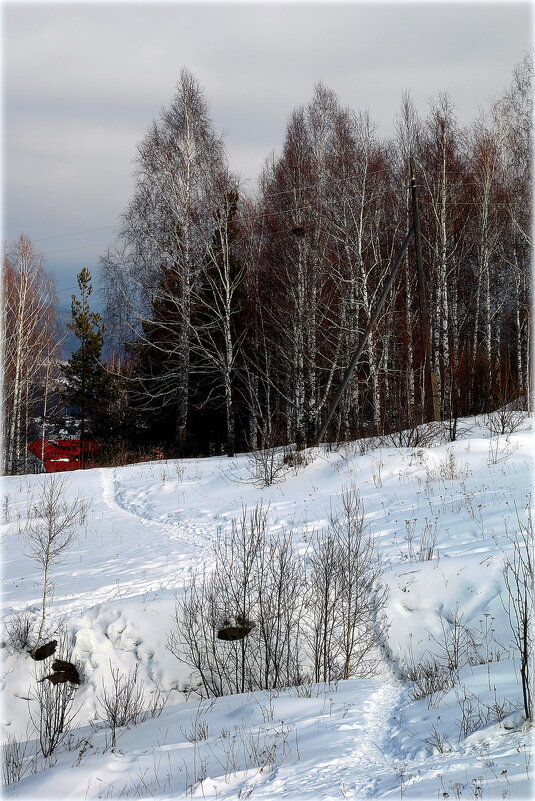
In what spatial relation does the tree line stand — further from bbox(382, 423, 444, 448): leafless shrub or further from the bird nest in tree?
the bird nest in tree

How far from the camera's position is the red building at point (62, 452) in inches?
1072

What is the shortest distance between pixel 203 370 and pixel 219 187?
585 centimetres

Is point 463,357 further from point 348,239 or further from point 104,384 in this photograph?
point 104,384

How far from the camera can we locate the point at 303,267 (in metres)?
19.2

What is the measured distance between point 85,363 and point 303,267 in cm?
1172

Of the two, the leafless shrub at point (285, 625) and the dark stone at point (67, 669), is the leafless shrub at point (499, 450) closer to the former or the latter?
the leafless shrub at point (285, 625)

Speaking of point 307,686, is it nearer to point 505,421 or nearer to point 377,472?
point 377,472

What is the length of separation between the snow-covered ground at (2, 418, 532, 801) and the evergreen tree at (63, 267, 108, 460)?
394 inches

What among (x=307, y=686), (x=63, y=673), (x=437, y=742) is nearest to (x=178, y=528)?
(x=63, y=673)

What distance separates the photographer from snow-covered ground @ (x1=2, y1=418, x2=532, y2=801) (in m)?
4.12

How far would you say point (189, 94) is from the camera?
21.1 meters

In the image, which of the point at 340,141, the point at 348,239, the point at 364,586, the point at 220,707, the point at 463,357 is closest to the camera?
the point at 220,707

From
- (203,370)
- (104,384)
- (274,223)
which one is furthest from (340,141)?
(104,384)

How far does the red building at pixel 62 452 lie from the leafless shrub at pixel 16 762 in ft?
62.5
